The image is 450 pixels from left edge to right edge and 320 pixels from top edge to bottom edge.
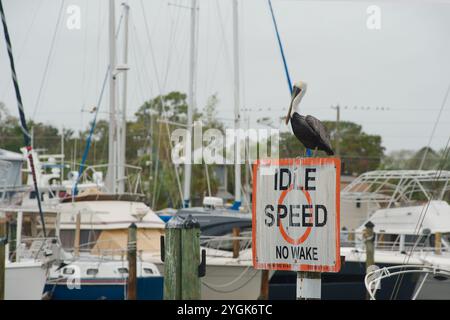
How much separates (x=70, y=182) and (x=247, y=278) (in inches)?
365

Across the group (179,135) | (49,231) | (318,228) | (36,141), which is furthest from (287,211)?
(36,141)

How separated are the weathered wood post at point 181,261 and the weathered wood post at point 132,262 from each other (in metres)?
9.20

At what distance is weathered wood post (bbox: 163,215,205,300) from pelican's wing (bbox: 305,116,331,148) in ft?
6.10

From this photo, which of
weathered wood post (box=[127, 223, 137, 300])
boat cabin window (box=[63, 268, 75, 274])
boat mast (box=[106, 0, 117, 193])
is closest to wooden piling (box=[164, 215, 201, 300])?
weathered wood post (box=[127, 223, 137, 300])

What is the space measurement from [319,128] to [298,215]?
3.30 ft

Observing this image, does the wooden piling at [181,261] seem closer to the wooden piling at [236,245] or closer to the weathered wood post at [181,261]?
the weathered wood post at [181,261]

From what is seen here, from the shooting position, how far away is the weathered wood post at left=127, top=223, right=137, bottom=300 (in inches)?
711

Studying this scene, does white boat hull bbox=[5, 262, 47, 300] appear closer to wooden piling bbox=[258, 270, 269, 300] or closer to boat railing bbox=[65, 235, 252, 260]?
boat railing bbox=[65, 235, 252, 260]

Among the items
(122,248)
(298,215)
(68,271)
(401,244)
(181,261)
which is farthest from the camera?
(401,244)

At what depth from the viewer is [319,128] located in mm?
7797

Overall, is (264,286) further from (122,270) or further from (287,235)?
(287,235)

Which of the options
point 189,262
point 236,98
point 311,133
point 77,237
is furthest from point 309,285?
point 236,98

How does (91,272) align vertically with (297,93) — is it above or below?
below

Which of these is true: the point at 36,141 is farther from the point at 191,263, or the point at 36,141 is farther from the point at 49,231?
the point at 191,263
